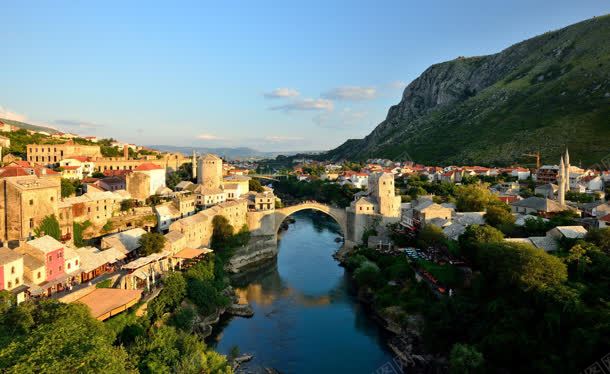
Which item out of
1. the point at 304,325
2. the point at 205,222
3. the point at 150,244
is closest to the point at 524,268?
the point at 304,325

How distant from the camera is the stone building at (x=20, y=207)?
17.9 metres

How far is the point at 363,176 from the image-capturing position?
51594 millimetres

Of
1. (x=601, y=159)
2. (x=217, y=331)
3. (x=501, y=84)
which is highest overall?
(x=501, y=84)

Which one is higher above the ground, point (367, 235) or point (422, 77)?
point (422, 77)

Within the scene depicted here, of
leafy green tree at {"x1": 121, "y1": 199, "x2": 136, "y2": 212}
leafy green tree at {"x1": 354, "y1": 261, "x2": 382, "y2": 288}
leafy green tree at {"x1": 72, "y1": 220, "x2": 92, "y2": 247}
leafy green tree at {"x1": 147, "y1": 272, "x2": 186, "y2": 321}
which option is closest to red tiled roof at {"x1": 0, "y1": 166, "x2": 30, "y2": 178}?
leafy green tree at {"x1": 72, "y1": 220, "x2": 92, "y2": 247}

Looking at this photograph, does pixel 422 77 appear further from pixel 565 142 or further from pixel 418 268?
pixel 418 268

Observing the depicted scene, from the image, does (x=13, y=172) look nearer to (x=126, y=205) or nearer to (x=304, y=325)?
(x=126, y=205)

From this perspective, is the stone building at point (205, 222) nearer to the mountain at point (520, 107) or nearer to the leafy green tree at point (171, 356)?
the leafy green tree at point (171, 356)

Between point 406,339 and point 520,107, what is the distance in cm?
5727

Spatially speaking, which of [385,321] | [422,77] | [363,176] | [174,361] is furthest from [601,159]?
[422,77]

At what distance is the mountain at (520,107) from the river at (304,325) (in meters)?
35.0

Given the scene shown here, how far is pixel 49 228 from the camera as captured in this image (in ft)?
61.5

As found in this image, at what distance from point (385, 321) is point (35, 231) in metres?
15.6

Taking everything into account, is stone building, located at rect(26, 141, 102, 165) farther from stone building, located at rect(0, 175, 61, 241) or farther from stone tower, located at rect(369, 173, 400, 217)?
stone tower, located at rect(369, 173, 400, 217)
